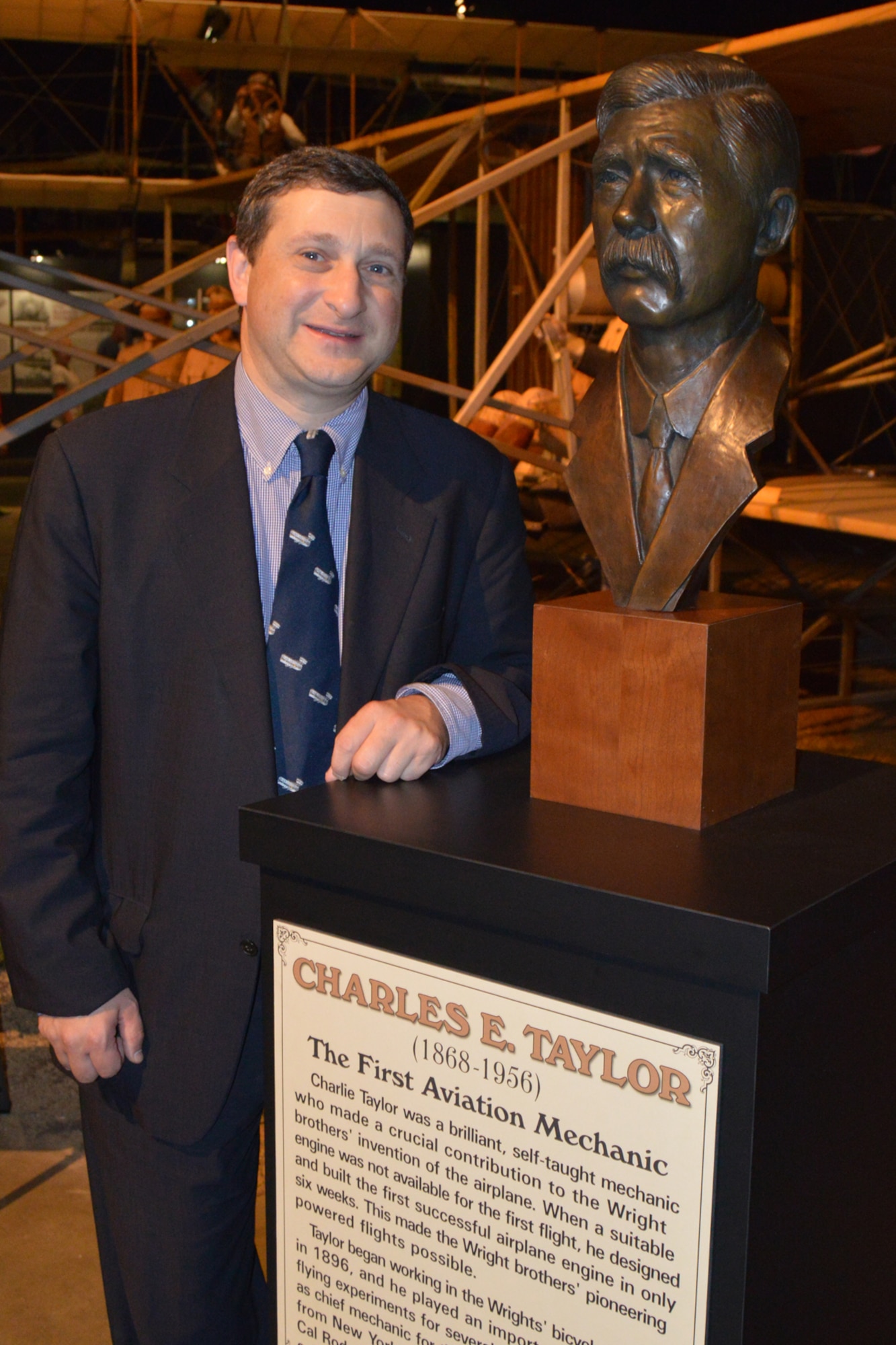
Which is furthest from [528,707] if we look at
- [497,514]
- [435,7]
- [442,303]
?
[435,7]

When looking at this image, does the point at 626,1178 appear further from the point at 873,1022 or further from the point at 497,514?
the point at 497,514

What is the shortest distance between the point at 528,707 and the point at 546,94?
3.93 meters

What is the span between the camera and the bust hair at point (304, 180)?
130cm

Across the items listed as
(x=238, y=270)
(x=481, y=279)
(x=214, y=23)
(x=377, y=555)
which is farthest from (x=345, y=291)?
(x=214, y=23)

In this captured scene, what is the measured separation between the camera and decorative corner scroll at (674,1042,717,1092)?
1014mm

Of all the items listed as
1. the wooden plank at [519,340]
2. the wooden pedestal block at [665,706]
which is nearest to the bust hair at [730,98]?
the wooden pedestal block at [665,706]

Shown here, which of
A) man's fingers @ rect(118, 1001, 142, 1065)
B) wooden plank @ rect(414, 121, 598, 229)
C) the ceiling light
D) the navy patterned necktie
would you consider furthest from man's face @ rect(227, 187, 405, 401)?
the ceiling light

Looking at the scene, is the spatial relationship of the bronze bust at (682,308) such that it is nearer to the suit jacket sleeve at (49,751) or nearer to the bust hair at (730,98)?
the bust hair at (730,98)

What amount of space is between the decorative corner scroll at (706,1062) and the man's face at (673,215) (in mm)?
668

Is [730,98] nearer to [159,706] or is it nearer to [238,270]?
[238,270]

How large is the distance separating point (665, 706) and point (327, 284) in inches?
21.4

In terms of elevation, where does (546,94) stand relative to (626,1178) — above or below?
above

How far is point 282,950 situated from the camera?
4.19ft

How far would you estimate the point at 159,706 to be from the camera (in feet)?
4.61
